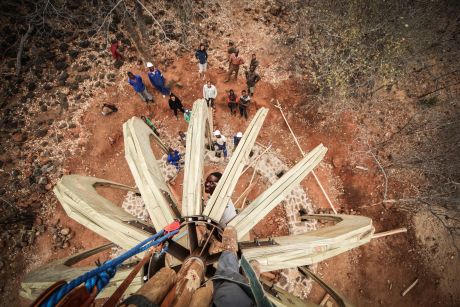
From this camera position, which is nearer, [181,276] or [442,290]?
[181,276]

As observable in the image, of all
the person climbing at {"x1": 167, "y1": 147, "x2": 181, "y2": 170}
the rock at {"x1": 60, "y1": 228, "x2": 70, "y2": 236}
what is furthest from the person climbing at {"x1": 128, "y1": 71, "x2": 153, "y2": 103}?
the rock at {"x1": 60, "y1": 228, "x2": 70, "y2": 236}

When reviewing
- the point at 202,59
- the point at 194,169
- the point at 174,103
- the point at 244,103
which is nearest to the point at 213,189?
the point at 194,169

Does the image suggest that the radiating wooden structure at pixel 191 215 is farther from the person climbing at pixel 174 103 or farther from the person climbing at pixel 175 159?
the person climbing at pixel 174 103

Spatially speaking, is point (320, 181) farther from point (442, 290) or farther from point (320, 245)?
point (320, 245)

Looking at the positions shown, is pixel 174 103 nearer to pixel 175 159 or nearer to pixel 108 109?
pixel 175 159

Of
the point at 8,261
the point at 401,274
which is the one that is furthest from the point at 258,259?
the point at 8,261

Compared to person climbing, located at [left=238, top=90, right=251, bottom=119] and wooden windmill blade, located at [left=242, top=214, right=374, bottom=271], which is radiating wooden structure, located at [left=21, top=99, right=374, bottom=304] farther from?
person climbing, located at [left=238, top=90, right=251, bottom=119]
